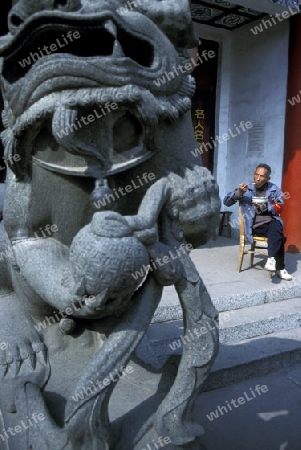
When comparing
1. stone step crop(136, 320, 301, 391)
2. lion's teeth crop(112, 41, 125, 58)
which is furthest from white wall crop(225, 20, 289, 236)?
lion's teeth crop(112, 41, 125, 58)

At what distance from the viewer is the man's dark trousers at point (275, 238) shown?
392 cm

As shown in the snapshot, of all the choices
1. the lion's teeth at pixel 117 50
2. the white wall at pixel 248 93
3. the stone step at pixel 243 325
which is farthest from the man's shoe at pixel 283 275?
the lion's teeth at pixel 117 50

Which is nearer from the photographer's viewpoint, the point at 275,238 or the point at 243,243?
the point at 275,238

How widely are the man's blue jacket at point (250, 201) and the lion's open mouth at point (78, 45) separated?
2.97 metres

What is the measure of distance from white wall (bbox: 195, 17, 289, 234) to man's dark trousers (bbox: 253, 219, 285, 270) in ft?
4.75

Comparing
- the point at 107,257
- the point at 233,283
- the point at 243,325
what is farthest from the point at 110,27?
the point at 233,283

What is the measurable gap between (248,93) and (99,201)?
16.5 feet

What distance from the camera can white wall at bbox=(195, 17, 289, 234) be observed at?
17.4 feet

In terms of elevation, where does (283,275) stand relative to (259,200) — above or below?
below

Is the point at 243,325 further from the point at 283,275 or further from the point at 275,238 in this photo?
the point at 275,238

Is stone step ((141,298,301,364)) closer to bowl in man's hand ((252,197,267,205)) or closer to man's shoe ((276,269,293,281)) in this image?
man's shoe ((276,269,293,281))

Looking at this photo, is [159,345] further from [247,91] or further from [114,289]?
[247,91]

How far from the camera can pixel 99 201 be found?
1.21 m

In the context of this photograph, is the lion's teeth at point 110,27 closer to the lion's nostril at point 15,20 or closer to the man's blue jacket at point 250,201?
the lion's nostril at point 15,20
